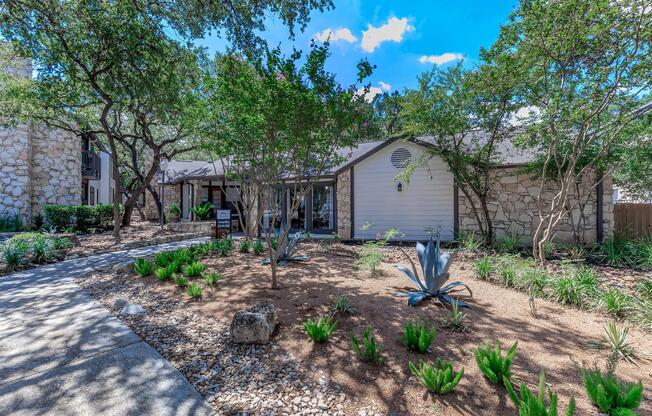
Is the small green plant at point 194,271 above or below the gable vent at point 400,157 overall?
below

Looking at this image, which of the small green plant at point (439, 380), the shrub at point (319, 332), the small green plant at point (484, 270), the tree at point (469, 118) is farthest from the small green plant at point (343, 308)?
the tree at point (469, 118)

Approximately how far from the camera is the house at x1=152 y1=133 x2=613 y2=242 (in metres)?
8.81

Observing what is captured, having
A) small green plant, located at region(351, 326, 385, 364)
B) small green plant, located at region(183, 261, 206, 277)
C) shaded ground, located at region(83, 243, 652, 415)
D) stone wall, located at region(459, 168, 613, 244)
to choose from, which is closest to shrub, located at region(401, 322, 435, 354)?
shaded ground, located at region(83, 243, 652, 415)

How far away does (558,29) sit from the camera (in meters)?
5.16

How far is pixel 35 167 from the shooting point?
12.8 m

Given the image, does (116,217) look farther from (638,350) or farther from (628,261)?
(628,261)

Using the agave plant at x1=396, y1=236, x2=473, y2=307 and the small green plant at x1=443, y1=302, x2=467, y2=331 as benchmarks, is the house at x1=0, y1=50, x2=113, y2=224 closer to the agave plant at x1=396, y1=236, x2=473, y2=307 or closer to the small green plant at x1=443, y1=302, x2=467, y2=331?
the agave plant at x1=396, y1=236, x2=473, y2=307

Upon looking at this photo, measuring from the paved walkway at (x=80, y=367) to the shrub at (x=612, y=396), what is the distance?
8.75 ft

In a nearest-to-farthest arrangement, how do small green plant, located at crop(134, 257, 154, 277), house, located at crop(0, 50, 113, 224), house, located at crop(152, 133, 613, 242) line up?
small green plant, located at crop(134, 257, 154, 277) < house, located at crop(152, 133, 613, 242) < house, located at crop(0, 50, 113, 224)

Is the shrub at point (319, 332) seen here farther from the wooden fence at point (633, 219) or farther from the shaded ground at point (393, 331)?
the wooden fence at point (633, 219)

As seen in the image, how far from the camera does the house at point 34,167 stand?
11742mm

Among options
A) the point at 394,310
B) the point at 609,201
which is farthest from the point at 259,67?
the point at 609,201

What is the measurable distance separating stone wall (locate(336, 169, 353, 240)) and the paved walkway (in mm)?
8039

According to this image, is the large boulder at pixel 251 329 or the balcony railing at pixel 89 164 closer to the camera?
the large boulder at pixel 251 329
